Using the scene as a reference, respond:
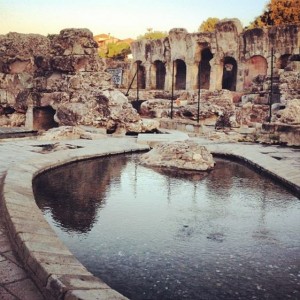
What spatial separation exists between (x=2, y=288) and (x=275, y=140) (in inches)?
304

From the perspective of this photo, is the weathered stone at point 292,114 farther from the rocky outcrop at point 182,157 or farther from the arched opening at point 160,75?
the arched opening at point 160,75

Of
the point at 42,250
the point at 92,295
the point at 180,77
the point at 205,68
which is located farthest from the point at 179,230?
the point at 180,77

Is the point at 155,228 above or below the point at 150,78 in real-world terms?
below

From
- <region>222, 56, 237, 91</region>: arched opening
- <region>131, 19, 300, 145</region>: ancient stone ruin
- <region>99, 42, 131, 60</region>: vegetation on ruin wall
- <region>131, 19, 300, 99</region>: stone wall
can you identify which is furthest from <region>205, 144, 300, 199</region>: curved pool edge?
<region>99, 42, 131, 60</region>: vegetation on ruin wall

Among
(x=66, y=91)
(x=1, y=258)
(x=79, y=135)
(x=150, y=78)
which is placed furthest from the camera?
(x=150, y=78)

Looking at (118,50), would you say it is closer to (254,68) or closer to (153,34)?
(153,34)

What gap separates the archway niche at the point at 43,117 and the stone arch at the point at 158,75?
2259cm

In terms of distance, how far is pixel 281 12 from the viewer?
35.4 meters

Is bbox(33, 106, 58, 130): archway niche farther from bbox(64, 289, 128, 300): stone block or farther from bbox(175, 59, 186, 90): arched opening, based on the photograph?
bbox(175, 59, 186, 90): arched opening

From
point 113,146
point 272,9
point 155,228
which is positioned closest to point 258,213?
point 155,228

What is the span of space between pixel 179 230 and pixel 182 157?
267cm

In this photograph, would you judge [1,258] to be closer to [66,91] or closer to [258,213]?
[258,213]

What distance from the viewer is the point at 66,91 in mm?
10602

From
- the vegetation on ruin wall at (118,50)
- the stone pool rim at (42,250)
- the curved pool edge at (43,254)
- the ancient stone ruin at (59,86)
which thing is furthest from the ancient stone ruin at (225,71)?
the vegetation on ruin wall at (118,50)
